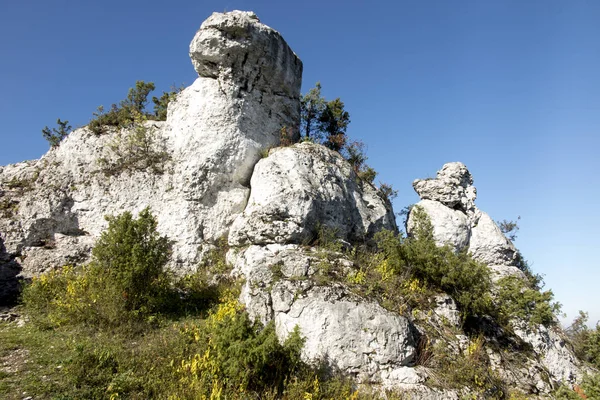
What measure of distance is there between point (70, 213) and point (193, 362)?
1033 cm

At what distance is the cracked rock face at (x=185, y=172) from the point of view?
509 inches

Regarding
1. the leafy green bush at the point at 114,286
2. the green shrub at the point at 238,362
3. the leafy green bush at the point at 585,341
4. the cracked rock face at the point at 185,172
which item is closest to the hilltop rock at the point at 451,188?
the leafy green bush at the point at 585,341

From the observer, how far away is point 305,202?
40.1 feet

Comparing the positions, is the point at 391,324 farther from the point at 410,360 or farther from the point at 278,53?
the point at 278,53

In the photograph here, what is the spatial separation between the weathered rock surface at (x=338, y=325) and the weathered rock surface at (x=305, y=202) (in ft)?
8.20

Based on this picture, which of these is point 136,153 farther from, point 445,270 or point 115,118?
point 445,270

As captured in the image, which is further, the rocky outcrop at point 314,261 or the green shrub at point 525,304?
the green shrub at point 525,304

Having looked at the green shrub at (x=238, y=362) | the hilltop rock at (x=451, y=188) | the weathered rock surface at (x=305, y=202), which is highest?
the hilltop rock at (x=451, y=188)

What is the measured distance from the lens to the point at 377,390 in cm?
732

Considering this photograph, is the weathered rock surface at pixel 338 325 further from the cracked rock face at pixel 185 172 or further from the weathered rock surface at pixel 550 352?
the weathered rock surface at pixel 550 352

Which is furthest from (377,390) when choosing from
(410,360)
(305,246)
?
(305,246)

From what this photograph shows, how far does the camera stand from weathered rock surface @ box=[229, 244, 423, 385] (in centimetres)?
778

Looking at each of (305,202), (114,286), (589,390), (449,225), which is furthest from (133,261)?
(449,225)

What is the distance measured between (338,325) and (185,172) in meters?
9.08
